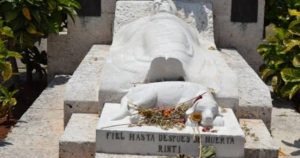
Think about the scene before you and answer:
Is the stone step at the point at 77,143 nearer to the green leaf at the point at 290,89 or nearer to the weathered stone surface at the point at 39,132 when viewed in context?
the weathered stone surface at the point at 39,132

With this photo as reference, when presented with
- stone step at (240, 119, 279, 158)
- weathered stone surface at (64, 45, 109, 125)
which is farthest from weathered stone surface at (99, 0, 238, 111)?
stone step at (240, 119, 279, 158)

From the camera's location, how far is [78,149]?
4.98 meters

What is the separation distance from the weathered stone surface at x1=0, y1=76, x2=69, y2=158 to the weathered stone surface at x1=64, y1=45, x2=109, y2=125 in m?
0.26

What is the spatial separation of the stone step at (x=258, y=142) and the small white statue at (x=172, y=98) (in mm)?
313

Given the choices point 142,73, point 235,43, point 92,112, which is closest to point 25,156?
point 92,112

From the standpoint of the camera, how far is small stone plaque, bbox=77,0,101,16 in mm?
8141

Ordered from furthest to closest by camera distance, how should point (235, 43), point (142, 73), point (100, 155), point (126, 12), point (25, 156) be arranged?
point (235, 43)
point (126, 12)
point (142, 73)
point (25, 156)
point (100, 155)

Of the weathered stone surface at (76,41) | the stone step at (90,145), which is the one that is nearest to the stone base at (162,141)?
the stone step at (90,145)

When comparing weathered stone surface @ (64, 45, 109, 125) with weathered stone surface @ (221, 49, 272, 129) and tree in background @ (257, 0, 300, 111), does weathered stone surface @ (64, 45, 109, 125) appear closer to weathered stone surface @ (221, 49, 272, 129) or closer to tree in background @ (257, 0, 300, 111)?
weathered stone surface @ (221, 49, 272, 129)

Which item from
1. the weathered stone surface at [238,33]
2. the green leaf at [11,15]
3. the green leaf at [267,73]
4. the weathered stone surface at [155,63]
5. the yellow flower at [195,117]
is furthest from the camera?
the weathered stone surface at [238,33]

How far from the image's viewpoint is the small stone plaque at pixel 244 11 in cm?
823

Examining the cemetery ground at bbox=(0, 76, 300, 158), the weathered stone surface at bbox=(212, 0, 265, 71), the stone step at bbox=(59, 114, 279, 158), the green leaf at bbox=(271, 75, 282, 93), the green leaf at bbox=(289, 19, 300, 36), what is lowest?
the cemetery ground at bbox=(0, 76, 300, 158)

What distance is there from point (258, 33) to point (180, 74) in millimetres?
3128

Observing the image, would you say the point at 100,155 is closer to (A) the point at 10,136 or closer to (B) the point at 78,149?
(B) the point at 78,149
